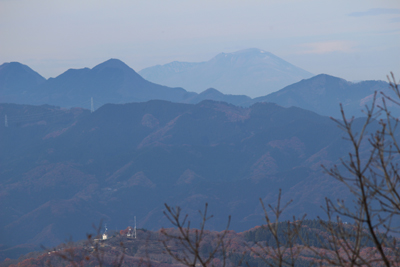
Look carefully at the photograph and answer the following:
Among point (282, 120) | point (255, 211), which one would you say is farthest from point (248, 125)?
point (255, 211)

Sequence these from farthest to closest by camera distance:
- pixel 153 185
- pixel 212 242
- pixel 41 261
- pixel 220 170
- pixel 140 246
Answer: pixel 220 170, pixel 153 185, pixel 212 242, pixel 140 246, pixel 41 261

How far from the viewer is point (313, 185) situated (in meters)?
132

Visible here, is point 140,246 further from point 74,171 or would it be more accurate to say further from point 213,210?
point 74,171

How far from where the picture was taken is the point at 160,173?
160 metres

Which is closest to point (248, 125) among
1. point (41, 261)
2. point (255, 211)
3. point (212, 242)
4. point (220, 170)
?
point (220, 170)

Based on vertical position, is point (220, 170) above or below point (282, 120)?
below

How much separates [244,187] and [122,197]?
37.3m

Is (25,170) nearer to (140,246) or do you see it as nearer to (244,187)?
(244,187)

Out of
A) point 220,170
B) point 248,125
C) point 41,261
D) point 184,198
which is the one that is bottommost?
point 41,261

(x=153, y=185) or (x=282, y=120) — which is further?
(x=282, y=120)

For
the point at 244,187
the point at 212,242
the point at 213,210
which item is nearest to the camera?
the point at 212,242

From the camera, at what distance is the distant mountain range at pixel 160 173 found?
127m

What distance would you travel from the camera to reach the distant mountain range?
126875 millimetres

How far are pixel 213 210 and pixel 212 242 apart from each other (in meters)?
65.4
